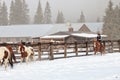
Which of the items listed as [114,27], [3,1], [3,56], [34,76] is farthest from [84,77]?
[3,1]

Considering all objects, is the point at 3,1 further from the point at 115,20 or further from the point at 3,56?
the point at 3,56

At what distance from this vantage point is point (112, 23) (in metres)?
85.8

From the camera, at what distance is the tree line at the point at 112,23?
84.2 meters

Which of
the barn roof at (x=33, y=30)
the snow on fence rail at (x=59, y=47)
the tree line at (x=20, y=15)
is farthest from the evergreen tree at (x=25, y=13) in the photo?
the snow on fence rail at (x=59, y=47)

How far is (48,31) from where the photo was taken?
88.4 metres

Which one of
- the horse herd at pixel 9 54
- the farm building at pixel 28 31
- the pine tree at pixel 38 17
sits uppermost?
the pine tree at pixel 38 17

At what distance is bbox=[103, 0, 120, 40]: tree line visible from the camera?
8425cm

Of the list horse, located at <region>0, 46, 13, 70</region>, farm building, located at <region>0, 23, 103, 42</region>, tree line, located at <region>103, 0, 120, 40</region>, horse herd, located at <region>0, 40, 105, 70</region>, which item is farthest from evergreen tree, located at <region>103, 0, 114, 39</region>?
horse, located at <region>0, 46, 13, 70</region>

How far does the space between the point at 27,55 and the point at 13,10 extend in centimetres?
11944

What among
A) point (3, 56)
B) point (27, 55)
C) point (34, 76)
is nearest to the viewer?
point (34, 76)

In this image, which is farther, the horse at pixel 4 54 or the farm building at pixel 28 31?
the farm building at pixel 28 31

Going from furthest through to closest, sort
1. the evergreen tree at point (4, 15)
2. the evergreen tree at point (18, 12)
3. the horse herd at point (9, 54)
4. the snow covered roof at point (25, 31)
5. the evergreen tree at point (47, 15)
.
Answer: the evergreen tree at point (47, 15), the evergreen tree at point (18, 12), the evergreen tree at point (4, 15), the snow covered roof at point (25, 31), the horse herd at point (9, 54)

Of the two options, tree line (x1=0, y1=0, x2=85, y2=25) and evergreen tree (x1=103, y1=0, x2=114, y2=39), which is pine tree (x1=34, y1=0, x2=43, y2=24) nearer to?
tree line (x1=0, y1=0, x2=85, y2=25)

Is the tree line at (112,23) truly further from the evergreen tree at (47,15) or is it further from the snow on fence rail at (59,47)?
the evergreen tree at (47,15)
